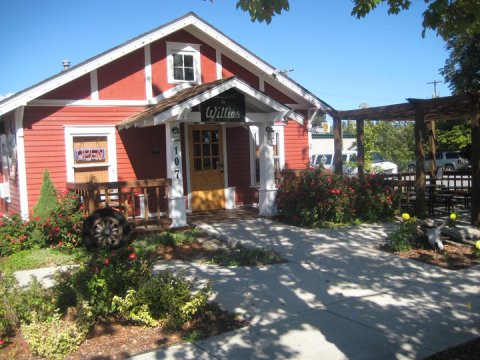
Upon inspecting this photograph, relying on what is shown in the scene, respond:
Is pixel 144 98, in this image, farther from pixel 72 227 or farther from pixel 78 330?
pixel 78 330

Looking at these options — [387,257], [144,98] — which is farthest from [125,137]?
[387,257]

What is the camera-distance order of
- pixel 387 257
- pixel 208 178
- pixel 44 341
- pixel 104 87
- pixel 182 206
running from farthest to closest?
1. pixel 208 178
2. pixel 104 87
3. pixel 182 206
4. pixel 387 257
5. pixel 44 341

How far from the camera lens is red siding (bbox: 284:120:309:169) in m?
14.3

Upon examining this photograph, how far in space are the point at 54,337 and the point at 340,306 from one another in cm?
313

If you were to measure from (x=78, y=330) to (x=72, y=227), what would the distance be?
5122 millimetres

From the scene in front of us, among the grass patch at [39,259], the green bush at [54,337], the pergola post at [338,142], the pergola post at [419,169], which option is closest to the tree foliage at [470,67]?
the pergola post at [419,169]

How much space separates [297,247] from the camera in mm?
9070

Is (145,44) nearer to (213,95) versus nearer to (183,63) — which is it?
(183,63)

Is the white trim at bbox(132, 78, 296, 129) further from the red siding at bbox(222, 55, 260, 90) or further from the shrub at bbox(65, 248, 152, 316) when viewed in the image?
the shrub at bbox(65, 248, 152, 316)

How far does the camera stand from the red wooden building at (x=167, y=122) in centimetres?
1075

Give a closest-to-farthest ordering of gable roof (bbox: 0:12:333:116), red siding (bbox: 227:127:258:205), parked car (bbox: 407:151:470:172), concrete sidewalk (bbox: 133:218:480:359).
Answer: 1. concrete sidewalk (bbox: 133:218:480:359)
2. gable roof (bbox: 0:12:333:116)
3. red siding (bbox: 227:127:258:205)
4. parked car (bbox: 407:151:470:172)

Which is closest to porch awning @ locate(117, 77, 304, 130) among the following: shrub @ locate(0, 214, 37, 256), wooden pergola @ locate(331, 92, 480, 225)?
wooden pergola @ locate(331, 92, 480, 225)

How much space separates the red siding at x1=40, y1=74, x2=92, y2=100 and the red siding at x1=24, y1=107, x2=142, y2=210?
0.87ft

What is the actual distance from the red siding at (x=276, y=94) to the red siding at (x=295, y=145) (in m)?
0.61
